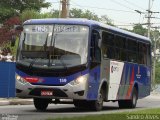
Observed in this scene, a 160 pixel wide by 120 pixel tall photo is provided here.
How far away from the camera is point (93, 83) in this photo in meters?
21.2

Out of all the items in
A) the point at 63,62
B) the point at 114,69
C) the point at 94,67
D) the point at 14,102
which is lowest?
the point at 14,102

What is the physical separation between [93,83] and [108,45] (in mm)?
2146

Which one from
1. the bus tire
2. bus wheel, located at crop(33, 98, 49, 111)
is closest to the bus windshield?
bus wheel, located at crop(33, 98, 49, 111)

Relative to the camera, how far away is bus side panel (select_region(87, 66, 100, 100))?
2092cm

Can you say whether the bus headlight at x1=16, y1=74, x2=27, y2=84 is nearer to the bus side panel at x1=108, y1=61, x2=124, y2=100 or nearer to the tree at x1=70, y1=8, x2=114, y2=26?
the bus side panel at x1=108, y1=61, x2=124, y2=100

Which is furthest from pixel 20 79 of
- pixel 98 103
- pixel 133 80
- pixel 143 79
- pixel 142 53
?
pixel 143 79

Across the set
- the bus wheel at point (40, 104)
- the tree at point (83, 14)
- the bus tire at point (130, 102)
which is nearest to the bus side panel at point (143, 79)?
the bus tire at point (130, 102)

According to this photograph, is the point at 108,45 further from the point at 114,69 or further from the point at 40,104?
the point at 40,104

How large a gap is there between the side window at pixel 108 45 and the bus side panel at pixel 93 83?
97 cm

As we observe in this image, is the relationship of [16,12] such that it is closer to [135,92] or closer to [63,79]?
[135,92]

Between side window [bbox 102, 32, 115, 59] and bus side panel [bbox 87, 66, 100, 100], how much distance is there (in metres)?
0.97

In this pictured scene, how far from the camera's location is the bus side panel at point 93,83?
68.6 feet

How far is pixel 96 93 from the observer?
21.6 metres

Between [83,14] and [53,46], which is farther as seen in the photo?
[83,14]
